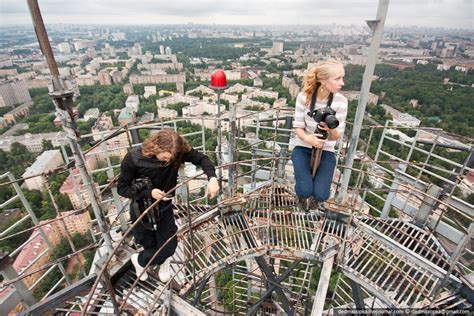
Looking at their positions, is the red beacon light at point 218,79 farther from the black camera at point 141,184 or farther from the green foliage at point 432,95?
the green foliage at point 432,95

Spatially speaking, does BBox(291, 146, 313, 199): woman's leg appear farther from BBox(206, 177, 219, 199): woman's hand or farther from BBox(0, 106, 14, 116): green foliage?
BBox(0, 106, 14, 116): green foliage

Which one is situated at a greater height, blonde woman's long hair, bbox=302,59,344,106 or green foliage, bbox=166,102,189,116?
blonde woman's long hair, bbox=302,59,344,106

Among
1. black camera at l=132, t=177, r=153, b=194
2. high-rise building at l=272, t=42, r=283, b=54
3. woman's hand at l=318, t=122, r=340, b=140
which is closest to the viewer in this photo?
black camera at l=132, t=177, r=153, b=194

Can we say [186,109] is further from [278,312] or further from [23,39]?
[23,39]

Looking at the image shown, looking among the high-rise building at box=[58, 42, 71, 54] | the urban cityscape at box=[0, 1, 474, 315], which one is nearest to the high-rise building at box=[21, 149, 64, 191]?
the urban cityscape at box=[0, 1, 474, 315]

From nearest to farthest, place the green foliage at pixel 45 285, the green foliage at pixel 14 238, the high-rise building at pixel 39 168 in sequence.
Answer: the green foliage at pixel 14 238 → the green foliage at pixel 45 285 → the high-rise building at pixel 39 168

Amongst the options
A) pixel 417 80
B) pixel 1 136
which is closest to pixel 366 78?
pixel 417 80

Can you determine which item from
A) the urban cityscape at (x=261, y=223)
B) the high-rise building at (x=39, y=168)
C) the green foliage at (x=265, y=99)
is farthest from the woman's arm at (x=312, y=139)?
the green foliage at (x=265, y=99)
